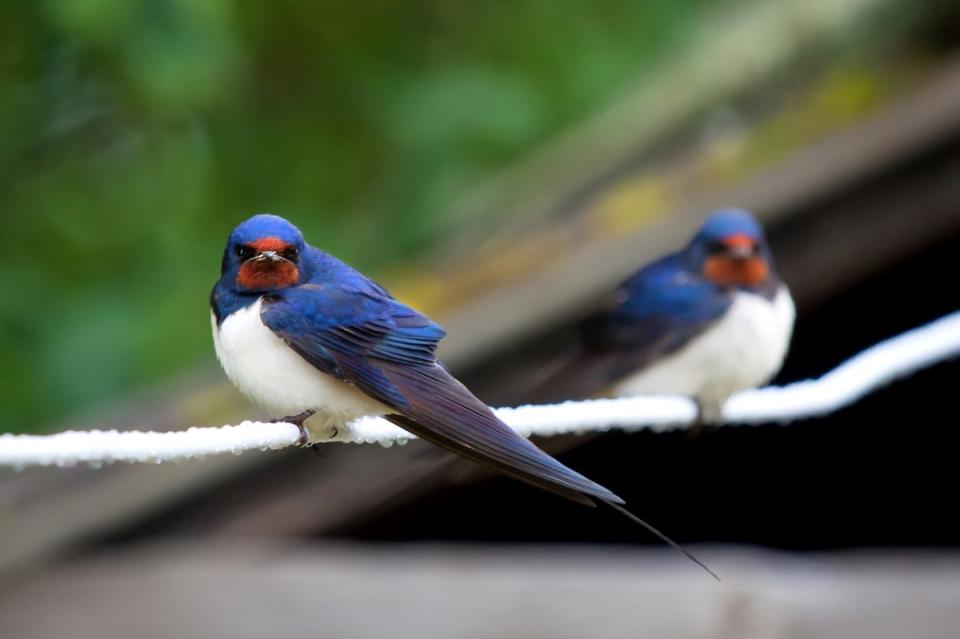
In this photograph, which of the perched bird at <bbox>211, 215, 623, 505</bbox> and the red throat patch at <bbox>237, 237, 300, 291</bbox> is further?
the red throat patch at <bbox>237, 237, 300, 291</bbox>

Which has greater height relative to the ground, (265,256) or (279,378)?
(265,256)

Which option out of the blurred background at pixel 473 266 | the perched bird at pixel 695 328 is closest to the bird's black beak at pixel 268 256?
the blurred background at pixel 473 266

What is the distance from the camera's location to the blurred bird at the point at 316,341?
1.78 meters

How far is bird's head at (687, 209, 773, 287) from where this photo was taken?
3004mm

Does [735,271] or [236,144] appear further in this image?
[236,144]

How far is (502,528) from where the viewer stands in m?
4.08

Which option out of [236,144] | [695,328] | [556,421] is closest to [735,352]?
[695,328]

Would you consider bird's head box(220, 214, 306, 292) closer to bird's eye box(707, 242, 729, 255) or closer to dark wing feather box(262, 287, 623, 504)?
dark wing feather box(262, 287, 623, 504)

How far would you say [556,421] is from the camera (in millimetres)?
1944

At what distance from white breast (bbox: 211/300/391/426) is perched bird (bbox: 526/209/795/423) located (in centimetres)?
111

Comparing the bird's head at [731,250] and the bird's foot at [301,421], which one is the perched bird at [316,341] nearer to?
the bird's foot at [301,421]

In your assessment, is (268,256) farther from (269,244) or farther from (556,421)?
(556,421)

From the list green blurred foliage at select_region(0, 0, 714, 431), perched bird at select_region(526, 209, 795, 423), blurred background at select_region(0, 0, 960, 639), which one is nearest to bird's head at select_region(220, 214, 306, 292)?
blurred background at select_region(0, 0, 960, 639)

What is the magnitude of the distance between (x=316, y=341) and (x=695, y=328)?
1.42 metres
